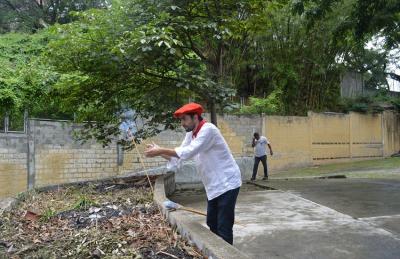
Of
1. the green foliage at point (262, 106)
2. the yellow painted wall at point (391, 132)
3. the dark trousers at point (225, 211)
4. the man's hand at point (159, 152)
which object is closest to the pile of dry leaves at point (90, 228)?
the dark trousers at point (225, 211)

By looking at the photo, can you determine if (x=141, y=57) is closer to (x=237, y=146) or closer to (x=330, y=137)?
(x=237, y=146)

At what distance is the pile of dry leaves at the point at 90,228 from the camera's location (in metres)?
4.36

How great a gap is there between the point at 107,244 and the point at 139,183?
4642 mm

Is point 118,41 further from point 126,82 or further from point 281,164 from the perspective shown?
point 281,164

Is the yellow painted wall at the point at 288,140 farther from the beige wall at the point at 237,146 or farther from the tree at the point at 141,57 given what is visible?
the tree at the point at 141,57

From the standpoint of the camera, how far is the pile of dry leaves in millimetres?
4363

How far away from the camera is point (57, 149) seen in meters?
14.9

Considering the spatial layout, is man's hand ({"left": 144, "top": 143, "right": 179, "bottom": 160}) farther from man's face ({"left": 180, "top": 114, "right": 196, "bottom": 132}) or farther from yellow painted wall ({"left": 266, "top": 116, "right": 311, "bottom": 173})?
yellow painted wall ({"left": 266, "top": 116, "right": 311, "bottom": 173})

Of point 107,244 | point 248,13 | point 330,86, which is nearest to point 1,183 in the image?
point 248,13

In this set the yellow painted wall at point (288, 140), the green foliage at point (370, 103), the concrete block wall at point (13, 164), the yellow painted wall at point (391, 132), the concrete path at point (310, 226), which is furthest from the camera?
the yellow painted wall at point (391, 132)

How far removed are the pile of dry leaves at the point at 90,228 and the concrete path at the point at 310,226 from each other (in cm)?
91

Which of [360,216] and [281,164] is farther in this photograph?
[281,164]

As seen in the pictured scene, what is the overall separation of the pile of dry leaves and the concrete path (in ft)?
2.97

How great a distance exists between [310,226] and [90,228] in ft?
9.94
